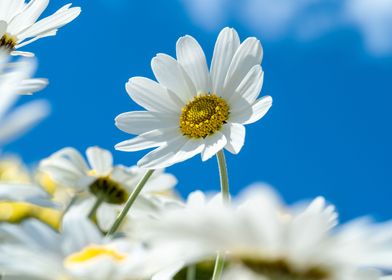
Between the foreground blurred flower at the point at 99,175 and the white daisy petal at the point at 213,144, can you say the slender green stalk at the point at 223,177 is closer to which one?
the white daisy petal at the point at 213,144

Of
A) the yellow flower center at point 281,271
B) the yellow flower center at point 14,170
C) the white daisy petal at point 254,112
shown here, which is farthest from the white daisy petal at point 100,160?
the yellow flower center at point 14,170

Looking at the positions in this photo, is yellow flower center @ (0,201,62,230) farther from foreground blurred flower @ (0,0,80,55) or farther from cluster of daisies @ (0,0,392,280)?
foreground blurred flower @ (0,0,80,55)

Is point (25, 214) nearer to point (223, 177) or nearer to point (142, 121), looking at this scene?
point (142, 121)

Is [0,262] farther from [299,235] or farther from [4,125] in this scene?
[299,235]

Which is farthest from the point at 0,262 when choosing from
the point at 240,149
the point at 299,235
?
the point at 240,149

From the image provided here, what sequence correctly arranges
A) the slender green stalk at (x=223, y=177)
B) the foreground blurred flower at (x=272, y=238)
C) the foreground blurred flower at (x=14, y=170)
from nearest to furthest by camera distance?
the foreground blurred flower at (x=272, y=238) < the slender green stalk at (x=223, y=177) < the foreground blurred flower at (x=14, y=170)
